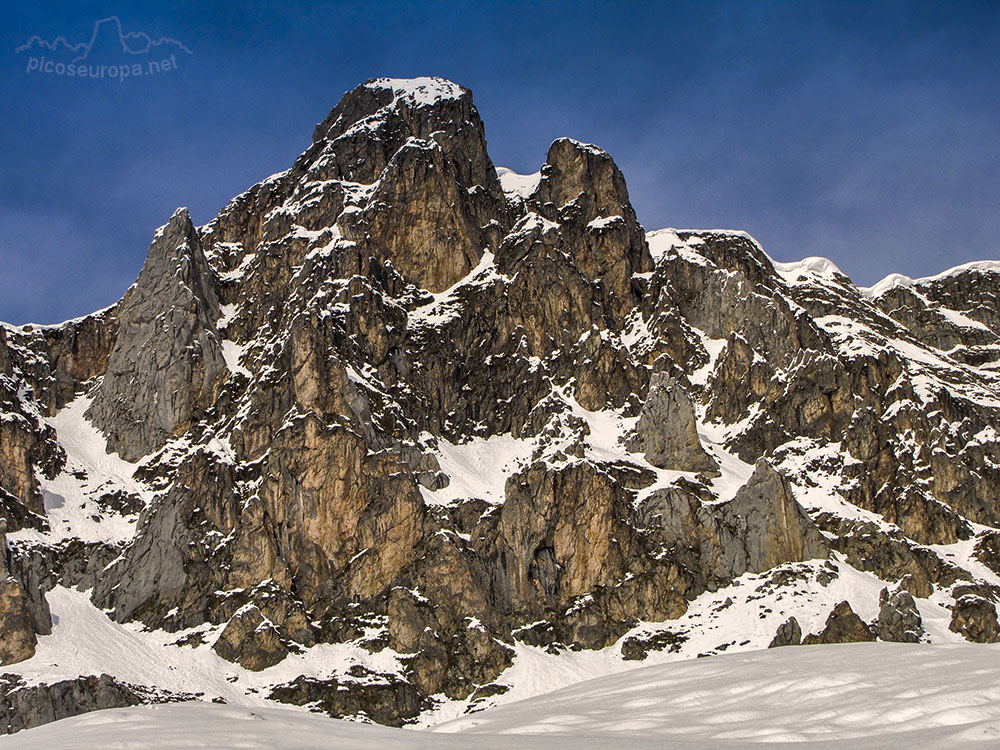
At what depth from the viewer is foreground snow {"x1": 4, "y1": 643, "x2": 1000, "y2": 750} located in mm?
16266

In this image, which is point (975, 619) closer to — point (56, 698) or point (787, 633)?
point (787, 633)

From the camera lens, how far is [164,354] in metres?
134

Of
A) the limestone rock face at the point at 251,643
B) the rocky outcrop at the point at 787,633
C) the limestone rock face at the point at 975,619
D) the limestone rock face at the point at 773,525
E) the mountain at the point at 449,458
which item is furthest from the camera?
the limestone rock face at the point at 773,525

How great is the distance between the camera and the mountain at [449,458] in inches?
4033

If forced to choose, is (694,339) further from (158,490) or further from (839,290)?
(158,490)

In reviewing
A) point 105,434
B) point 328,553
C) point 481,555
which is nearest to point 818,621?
point 481,555

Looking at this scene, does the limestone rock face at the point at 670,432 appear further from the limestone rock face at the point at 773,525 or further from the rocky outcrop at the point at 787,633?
the rocky outcrop at the point at 787,633

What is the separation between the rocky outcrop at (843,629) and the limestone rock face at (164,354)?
260 ft

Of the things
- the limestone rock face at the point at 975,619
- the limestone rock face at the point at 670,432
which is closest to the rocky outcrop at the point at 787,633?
the limestone rock face at the point at 975,619

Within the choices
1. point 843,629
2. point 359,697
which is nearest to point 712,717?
point 359,697

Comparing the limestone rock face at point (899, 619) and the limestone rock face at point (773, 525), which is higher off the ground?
the limestone rock face at point (773, 525)

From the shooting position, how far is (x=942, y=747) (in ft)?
45.8

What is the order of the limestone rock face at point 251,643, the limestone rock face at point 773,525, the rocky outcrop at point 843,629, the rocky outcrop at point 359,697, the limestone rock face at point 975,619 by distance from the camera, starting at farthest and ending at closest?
the limestone rock face at point 773,525 < the limestone rock face at point 975,619 < the limestone rock face at point 251,643 < the rocky outcrop at point 843,629 < the rocky outcrop at point 359,697

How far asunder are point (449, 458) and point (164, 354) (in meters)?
40.4
